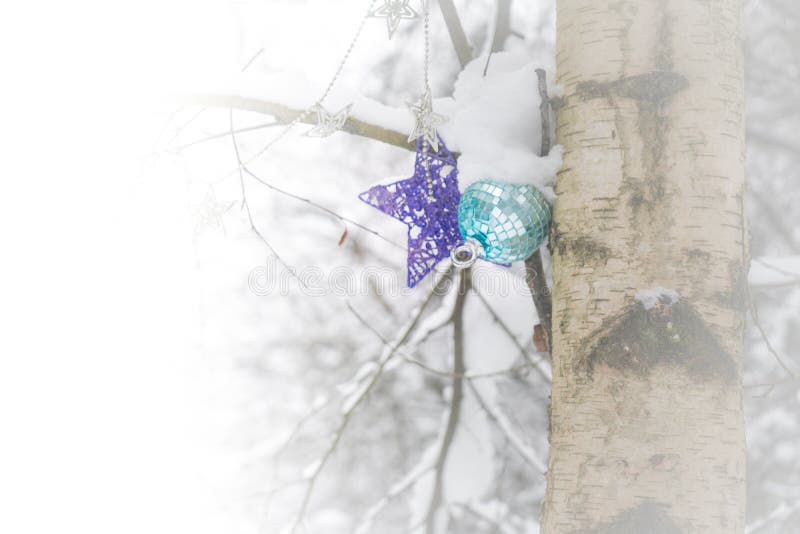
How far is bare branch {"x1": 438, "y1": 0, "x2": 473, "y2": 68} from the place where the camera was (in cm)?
179

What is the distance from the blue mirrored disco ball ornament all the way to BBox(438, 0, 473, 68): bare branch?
785 mm

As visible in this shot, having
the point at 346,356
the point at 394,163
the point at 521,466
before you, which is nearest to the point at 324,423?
the point at 346,356

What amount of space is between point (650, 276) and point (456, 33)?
108 cm

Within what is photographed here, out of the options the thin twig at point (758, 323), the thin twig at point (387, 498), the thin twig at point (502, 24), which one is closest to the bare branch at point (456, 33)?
the thin twig at point (502, 24)

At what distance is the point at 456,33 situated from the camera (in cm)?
179

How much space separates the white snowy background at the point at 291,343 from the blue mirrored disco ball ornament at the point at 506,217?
3.11ft

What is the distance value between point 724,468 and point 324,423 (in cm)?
156

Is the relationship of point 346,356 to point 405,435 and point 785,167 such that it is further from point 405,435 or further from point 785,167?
point 785,167

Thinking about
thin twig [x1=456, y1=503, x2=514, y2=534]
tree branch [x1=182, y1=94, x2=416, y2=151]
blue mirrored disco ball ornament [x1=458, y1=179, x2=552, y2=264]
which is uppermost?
tree branch [x1=182, y1=94, x2=416, y2=151]

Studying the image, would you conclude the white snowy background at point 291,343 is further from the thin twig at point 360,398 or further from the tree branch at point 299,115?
the tree branch at point 299,115

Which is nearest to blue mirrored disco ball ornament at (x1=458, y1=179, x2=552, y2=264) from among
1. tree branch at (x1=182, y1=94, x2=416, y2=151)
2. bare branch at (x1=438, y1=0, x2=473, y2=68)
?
tree branch at (x1=182, y1=94, x2=416, y2=151)

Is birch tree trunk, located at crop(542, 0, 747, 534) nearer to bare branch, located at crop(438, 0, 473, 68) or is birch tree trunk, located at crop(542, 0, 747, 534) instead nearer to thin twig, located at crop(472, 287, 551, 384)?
bare branch, located at crop(438, 0, 473, 68)

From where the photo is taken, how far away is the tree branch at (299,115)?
1.25 metres

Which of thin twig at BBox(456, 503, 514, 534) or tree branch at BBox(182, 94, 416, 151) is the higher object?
tree branch at BBox(182, 94, 416, 151)
